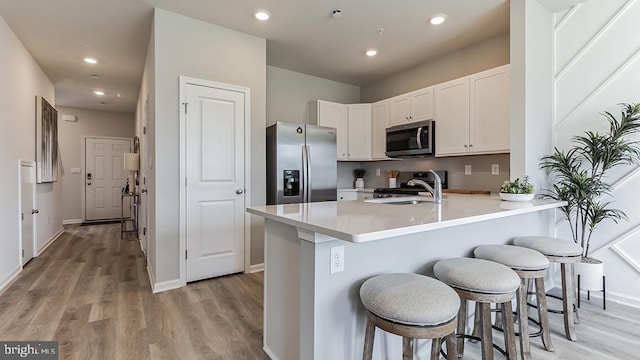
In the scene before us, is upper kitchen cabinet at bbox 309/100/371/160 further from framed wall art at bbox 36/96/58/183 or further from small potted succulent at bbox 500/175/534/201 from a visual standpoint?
framed wall art at bbox 36/96/58/183

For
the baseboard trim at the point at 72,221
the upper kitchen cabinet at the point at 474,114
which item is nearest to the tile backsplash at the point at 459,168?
the upper kitchen cabinet at the point at 474,114

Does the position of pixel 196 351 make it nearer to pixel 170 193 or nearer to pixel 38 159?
pixel 170 193

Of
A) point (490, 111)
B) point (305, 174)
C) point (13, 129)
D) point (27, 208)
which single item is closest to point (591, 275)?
point (490, 111)

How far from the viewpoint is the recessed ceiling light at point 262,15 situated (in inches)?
116

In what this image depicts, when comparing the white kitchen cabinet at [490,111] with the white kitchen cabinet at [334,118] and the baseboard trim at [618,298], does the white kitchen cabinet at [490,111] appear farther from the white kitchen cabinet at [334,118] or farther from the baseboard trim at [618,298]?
the white kitchen cabinet at [334,118]

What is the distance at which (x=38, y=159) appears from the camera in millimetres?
4168

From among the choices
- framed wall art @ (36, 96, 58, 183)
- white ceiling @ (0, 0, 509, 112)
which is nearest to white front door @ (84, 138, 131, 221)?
framed wall art @ (36, 96, 58, 183)

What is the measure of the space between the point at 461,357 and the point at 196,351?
1.65 meters

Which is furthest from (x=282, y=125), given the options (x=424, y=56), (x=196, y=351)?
(x=196, y=351)

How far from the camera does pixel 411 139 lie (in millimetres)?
4020

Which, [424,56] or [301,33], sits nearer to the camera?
[301,33]

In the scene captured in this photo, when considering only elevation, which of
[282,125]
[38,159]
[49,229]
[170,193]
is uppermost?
[282,125]

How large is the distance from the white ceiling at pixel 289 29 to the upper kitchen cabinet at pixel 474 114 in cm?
57

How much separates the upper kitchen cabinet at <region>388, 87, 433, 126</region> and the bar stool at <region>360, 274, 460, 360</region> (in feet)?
10.0
